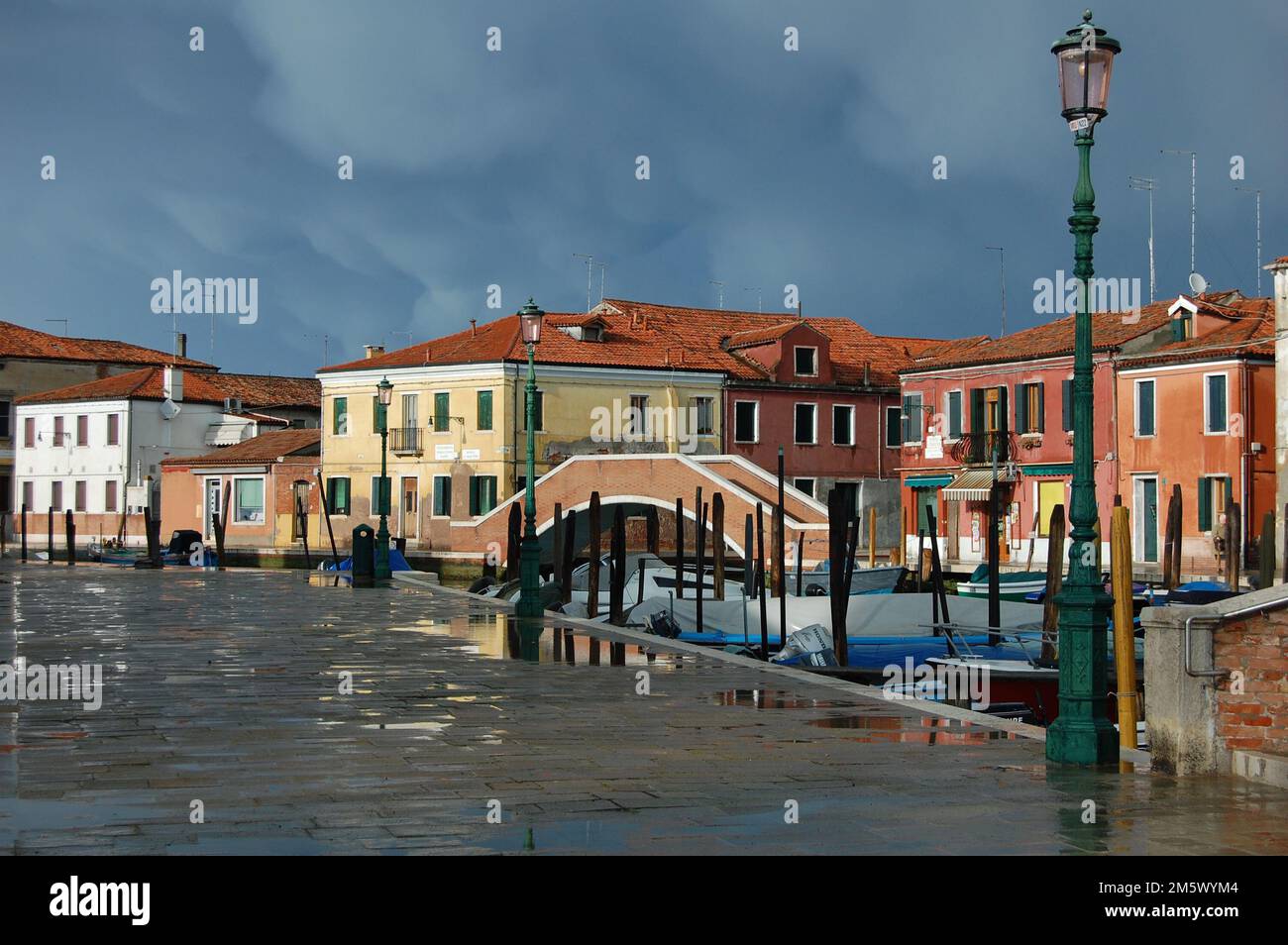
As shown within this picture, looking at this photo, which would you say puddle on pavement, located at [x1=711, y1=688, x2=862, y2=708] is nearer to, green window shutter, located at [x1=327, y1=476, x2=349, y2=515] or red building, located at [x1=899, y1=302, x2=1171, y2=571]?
red building, located at [x1=899, y1=302, x2=1171, y2=571]

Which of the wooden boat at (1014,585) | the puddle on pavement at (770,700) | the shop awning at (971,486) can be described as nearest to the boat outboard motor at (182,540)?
the shop awning at (971,486)

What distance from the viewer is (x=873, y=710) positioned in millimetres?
11328

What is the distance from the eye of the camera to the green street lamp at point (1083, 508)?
878cm

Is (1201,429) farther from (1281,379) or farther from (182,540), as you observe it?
(182,540)

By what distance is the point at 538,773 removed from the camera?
329 inches

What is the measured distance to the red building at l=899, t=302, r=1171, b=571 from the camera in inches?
1613

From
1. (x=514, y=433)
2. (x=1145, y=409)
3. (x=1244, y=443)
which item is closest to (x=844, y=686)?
(x=1244, y=443)

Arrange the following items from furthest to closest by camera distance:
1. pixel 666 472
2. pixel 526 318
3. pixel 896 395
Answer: pixel 896 395 < pixel 666 472 < pixel 526 318

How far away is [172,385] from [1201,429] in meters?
41.2

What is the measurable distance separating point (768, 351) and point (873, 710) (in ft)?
136

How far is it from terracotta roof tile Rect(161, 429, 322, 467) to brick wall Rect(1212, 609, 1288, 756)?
49216 millimetres
